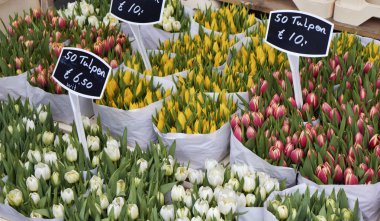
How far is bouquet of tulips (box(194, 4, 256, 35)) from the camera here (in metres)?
2.17

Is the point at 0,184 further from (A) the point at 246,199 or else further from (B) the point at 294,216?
(B) the point at 294,216

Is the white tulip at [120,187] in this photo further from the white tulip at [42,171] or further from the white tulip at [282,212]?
the white tulip at [282,212]

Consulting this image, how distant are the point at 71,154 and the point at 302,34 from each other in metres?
0.70

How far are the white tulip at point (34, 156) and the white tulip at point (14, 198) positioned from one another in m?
0.13

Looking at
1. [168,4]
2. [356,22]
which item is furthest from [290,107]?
[356,22]

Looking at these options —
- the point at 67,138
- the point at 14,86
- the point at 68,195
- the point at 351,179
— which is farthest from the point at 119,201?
the point at 14,86

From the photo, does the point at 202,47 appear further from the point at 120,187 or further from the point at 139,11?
the point at 120,187

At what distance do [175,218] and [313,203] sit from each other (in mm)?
331

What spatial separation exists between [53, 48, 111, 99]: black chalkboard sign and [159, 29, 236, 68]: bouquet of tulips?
1.78 ft

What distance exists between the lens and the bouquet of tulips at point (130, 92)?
166 cm

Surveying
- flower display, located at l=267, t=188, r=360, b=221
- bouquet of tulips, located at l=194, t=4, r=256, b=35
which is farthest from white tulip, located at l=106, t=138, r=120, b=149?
bouquet of tulips, located at l=194, t=4, r=256, b=35

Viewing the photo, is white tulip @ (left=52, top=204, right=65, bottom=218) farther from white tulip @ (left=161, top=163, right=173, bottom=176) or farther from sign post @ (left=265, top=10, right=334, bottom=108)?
sign post @ (left=265, top=10, right=334, bottom=108)

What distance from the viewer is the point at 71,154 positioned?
1.44 m

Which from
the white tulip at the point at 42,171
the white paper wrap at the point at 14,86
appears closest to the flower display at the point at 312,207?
the white tulip at the point at 42,171
